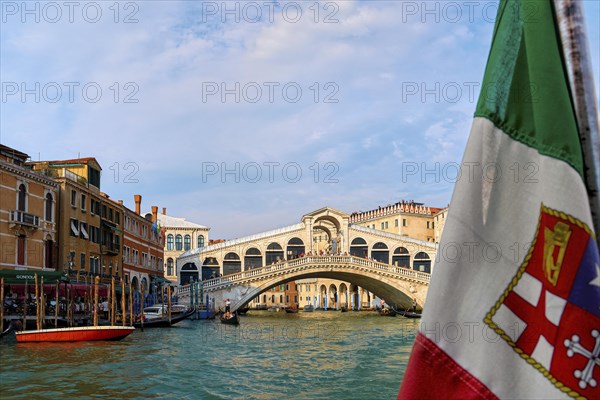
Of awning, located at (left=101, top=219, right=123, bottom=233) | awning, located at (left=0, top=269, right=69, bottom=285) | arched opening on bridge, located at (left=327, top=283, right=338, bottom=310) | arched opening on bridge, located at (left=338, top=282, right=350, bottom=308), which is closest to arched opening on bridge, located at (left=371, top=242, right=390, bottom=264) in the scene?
arched opening on bridge, located at (left=338, top=282, right=350, bottom=308)

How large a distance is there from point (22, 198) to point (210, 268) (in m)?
15.4

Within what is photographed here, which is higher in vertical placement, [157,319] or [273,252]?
[273,252]

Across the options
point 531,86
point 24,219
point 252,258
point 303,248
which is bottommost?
point 531,86

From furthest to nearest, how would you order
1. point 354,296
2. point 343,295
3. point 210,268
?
point 343,295 → point 354,296 → point 210,268

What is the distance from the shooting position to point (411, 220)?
39812mm

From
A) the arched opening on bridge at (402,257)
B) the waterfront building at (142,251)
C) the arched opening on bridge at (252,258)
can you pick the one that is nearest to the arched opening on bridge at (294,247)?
the arched opening on bridge at (252,258)

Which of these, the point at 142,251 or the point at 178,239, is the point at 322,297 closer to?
the point at 178,239

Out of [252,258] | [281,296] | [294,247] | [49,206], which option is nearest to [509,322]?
[49,206]

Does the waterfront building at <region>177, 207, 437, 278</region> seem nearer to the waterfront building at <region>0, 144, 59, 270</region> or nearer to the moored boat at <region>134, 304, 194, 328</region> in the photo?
the moored boat at <region>134, 304, 194, 328</region>

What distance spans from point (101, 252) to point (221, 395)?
1369 centimetres

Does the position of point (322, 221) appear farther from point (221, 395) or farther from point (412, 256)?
point (221, 395)

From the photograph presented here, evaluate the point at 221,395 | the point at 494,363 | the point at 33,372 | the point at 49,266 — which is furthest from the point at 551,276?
the point at 49,266

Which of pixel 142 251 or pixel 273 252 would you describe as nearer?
pixel 142 251

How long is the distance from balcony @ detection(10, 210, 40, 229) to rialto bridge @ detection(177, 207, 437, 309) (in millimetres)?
10514
